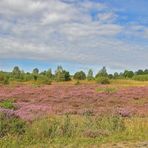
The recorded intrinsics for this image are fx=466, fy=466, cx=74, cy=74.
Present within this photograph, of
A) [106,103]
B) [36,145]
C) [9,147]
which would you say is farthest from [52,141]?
[106,103]

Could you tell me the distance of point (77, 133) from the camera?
642 inches

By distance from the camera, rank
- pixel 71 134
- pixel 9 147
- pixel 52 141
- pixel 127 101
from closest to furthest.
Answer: pixel 9 147 < pixel 52 141 < pixel 71 134 < pixel 127 101

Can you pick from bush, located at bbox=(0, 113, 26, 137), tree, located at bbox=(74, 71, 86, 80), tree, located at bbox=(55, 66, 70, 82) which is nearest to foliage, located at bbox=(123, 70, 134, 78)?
tree, located at bbox=(74, 71, 86, 80)

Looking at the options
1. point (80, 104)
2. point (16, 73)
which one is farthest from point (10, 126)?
point (16, 73)

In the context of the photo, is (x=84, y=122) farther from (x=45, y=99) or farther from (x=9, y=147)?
(x=45, y=99)

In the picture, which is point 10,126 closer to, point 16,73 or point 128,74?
point 16,73

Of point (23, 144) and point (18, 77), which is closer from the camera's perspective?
point (23, 144)

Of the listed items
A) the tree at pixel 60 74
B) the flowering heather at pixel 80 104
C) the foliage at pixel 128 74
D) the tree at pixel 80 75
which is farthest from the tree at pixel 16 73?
the flowering heather at pixel 80 104

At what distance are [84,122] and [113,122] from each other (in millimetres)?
1285

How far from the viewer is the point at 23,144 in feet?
46.9

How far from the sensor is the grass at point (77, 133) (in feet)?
47.8

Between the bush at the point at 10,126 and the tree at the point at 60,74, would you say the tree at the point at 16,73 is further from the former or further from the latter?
the bush at the point at 10,126

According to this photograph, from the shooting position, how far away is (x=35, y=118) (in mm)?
19125

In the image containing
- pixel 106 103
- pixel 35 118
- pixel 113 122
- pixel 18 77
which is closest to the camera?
pixel 113 122
